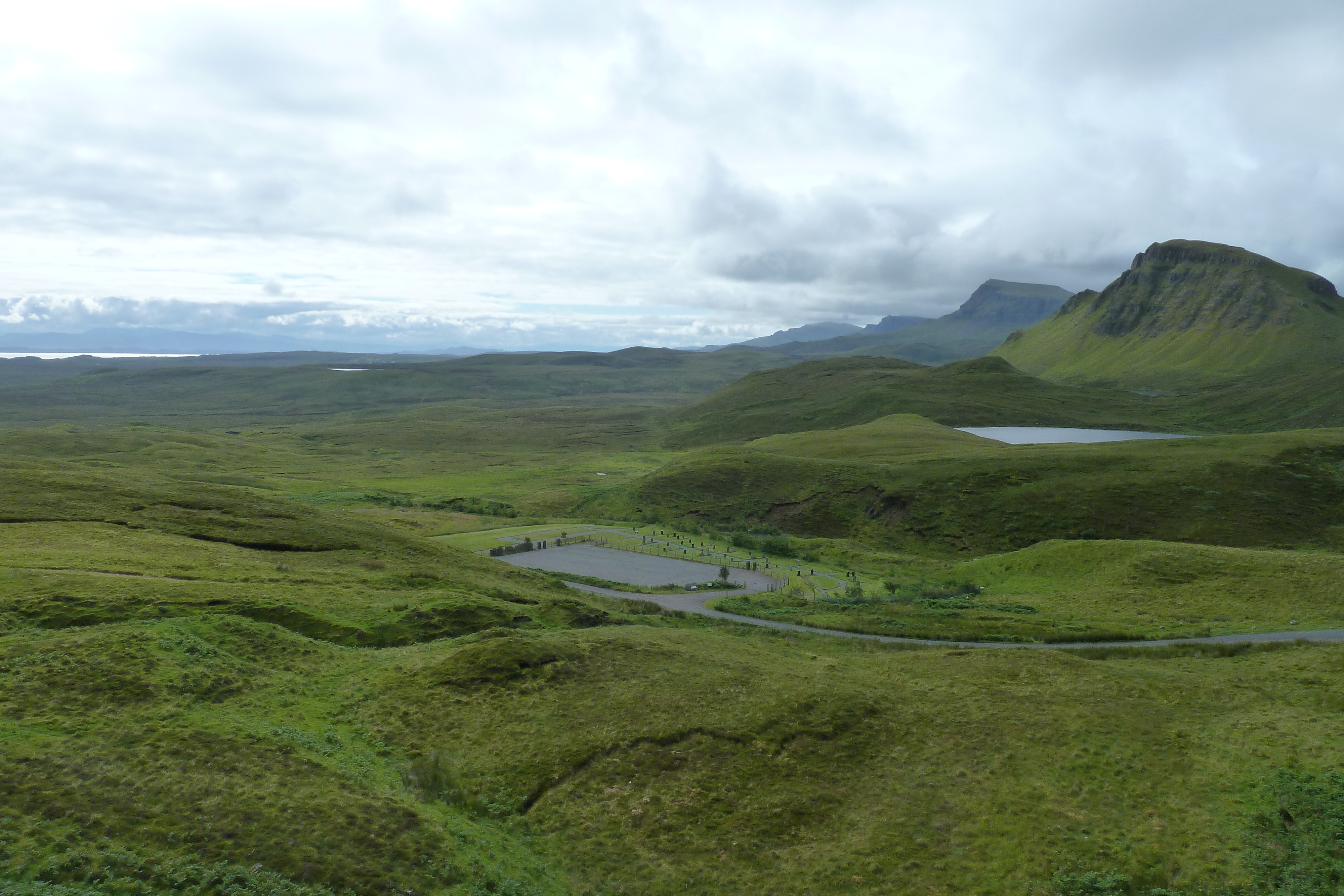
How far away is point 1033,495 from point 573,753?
97.1 m

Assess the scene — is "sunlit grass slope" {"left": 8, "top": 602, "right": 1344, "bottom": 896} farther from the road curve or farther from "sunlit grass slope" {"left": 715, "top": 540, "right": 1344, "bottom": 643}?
"sunlit grass slope" {"left": 715, "top": 540, "right": 1344, "bottom": 643}

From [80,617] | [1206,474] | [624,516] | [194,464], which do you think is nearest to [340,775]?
[80,617]

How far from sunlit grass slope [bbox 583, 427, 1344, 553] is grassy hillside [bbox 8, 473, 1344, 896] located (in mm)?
61745

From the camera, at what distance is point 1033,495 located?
109m

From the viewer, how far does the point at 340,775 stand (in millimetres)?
24906

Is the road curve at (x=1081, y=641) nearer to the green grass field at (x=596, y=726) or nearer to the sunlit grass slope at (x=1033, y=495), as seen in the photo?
the green grass field at (x=596, y=726)

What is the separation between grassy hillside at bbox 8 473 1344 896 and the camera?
69.2 ft

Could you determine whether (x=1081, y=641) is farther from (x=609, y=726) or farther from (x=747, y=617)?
(x=609, y=726)

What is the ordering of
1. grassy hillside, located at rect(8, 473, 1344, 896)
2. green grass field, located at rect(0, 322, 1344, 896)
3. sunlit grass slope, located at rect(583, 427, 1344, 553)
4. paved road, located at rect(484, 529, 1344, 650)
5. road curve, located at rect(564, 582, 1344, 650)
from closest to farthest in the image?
grassy hillside, located at rect(8, 473, 1344, 896), green grass field, located at rect(0, 322, 1344, 896), road curve, located at rect(564, 582, 1344, 650), paved road, located at rect(484, 529, 1344, 650), sunlit grass slope, located at rect(583, 427, 1344, 553)

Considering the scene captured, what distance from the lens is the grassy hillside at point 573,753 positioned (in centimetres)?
2109

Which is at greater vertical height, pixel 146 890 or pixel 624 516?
pixel 146 890

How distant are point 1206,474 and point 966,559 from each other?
4029cm

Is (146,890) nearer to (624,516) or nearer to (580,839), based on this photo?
(580,839)

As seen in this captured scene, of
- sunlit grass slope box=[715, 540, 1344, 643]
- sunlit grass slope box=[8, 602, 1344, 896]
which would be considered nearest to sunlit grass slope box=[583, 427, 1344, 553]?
sunlit grass slope box=[715, 540, 1344, 643]
